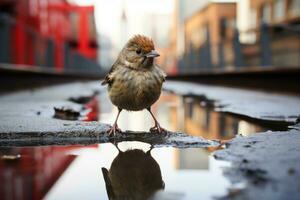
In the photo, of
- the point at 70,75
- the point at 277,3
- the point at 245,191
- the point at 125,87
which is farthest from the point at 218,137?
the point at 277,3

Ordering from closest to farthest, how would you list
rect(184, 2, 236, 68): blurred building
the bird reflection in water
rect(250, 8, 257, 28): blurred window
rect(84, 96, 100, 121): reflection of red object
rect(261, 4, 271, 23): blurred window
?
the bird reflection in water
rect(84, 96, 100, 121): reflection of red object
rect(184, 2, 236, 68): blurred building
rect(261, 4, 271, 23): blurred window
rect(250, 8, 257, 28): blurred window

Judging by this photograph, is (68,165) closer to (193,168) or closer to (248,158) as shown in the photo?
(193,168)

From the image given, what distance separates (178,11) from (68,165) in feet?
174

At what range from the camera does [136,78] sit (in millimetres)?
2420

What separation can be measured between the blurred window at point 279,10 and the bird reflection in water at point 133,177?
27.0m

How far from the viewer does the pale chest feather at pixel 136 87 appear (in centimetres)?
240

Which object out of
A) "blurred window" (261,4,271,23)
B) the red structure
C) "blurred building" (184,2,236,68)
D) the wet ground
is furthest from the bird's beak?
"blurred window" (261,4,271,23)

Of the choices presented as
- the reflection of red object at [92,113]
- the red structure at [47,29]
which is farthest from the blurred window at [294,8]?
the reflection of red object at [92,113]

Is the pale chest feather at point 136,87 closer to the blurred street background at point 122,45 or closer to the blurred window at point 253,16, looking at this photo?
the blurred street background at point 122,45

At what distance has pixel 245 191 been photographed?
1.24 metres

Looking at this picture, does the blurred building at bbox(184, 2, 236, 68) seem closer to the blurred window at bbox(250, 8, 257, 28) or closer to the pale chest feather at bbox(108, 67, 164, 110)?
the blurred window at bbox(250, 8, 257, 28)

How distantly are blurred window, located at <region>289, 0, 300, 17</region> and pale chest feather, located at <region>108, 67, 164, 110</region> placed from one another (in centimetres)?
2458

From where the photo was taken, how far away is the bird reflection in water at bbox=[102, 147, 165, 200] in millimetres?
1285

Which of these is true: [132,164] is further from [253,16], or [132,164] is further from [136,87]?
[253,16]
